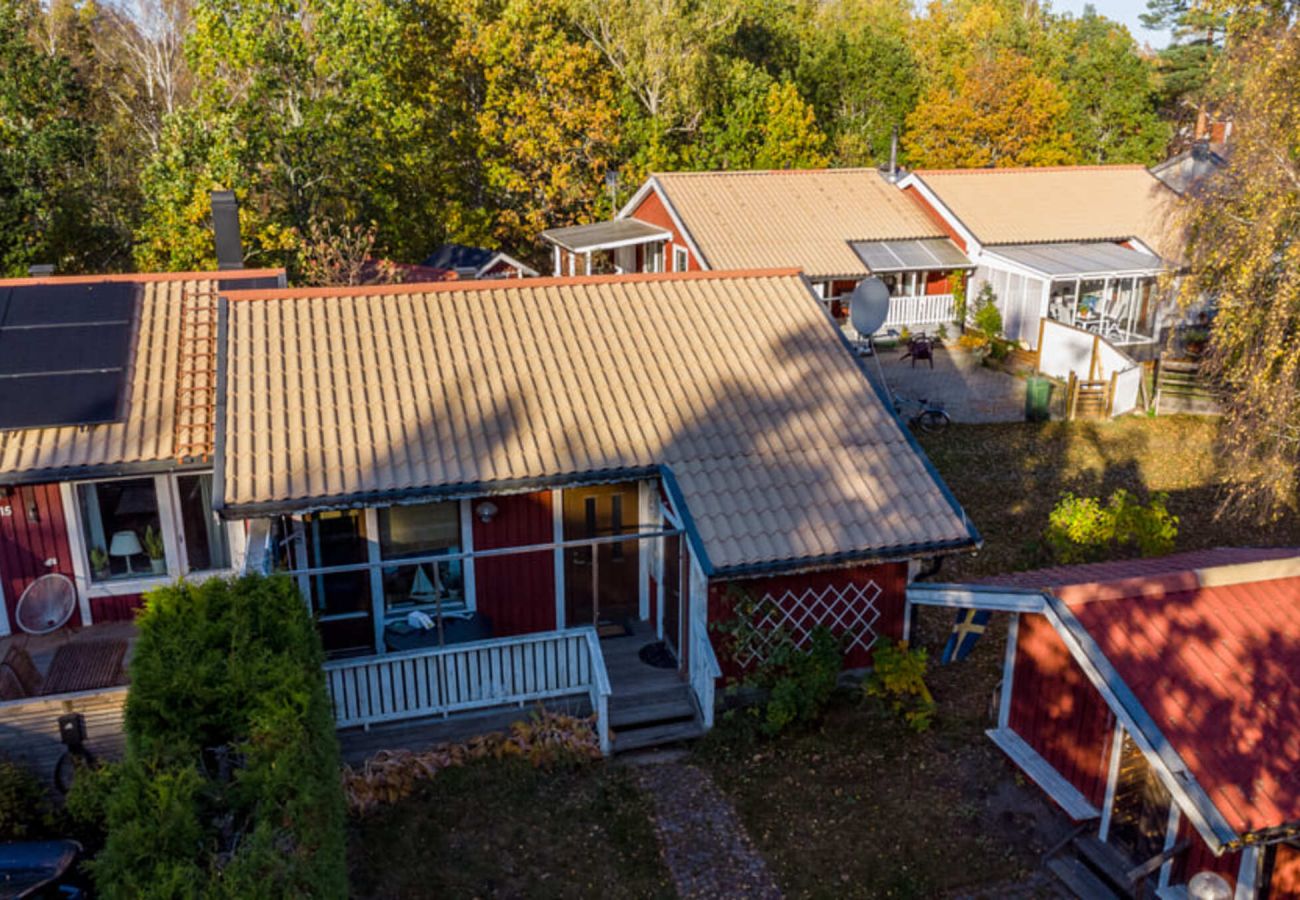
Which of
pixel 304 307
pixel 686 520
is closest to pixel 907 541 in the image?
pixel 686 520

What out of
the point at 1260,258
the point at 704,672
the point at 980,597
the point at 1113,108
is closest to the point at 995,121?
the point at 1113,108

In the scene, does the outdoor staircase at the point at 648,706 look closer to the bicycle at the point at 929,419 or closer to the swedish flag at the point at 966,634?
the swedish flag at the point at 966,634

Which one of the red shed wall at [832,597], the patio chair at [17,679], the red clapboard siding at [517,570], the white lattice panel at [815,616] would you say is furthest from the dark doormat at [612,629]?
the patio chair at [17,679]

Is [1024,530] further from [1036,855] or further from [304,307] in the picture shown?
[304,307]

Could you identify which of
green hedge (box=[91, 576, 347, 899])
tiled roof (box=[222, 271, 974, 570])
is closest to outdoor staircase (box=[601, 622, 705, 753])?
tiled roof (box=[222, 271, 974, 570])

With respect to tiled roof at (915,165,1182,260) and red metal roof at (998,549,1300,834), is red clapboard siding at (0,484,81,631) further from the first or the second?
tiled roof at (915,165,1182,260)

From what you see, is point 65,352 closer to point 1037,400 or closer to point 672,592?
point 672,592
